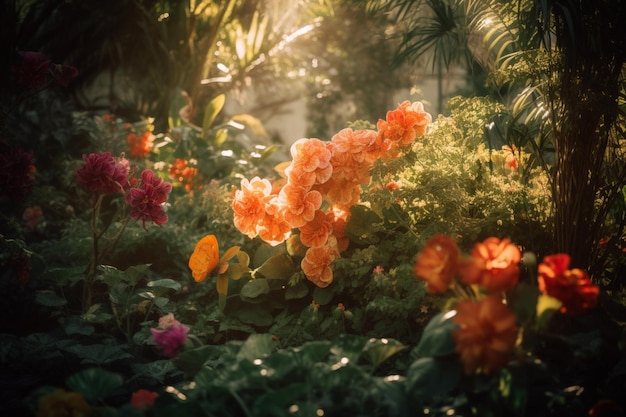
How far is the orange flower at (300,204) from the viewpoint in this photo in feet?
9.05

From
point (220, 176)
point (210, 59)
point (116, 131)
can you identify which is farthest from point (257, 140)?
point (220, 176)

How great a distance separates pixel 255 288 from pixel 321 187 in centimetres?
61

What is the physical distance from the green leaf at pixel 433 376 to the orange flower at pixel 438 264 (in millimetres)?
203

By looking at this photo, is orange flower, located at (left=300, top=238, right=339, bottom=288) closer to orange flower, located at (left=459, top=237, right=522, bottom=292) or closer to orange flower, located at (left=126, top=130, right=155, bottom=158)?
orange flower, located at (left=459, top=237, right=522, bottom=292)

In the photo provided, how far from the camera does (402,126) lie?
2.79 m

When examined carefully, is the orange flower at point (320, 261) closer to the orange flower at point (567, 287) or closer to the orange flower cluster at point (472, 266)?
the orange flower cluster at point (472, 266)

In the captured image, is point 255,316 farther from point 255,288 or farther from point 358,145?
point 358,145

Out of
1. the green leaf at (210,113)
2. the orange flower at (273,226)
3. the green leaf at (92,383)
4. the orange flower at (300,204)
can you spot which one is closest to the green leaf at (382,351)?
the green leaf at (92,383)

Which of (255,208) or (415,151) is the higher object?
(415,151)

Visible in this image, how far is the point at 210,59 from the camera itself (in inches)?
271

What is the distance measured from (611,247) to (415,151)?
101cm

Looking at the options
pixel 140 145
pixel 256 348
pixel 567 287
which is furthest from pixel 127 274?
pixel 140 145

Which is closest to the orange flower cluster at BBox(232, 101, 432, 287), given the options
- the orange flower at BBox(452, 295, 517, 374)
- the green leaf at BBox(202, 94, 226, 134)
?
the orange flower at BBox(452, 295, 517, 374)

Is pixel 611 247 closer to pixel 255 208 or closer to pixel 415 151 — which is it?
pixel 415 151
